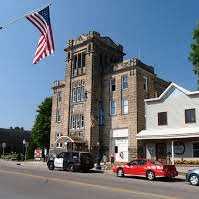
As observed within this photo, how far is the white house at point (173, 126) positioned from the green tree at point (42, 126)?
1195 inches

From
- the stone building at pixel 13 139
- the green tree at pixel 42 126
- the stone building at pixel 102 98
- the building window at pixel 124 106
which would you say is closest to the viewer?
the stone building at pixel 102 98

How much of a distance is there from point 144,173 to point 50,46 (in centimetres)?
1198

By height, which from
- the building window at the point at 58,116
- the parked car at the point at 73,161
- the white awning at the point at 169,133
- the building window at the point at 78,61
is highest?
the building window at the point at 78,61

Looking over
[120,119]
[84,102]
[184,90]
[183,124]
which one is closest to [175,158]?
[183,124]

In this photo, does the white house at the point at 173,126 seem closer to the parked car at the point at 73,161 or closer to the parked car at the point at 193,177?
the parked car at the point at 73,161

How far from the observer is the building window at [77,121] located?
5003 centimetres

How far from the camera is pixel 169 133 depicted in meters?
37.1

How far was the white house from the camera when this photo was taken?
36406mm

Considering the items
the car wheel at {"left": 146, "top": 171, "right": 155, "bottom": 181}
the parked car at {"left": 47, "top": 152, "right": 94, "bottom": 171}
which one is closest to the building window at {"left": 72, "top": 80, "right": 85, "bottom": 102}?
the parked car at {"left": 47, "top": 152, "right": 94, "bottom": 171}

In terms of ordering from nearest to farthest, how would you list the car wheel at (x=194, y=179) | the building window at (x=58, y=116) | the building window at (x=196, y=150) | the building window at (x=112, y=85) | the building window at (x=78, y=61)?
1. the car wheel at (x=194, y=179)
2. the building window at (x=196, y=150)
3. the building window at (x=112, y=85)
4. the building window at (x=78, y=61)
5. the building window at (x=58, y=116)

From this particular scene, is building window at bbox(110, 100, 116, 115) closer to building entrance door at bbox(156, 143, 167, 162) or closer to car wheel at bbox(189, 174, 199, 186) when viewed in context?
building entrance door at bbox(156, 143, 167, 162)

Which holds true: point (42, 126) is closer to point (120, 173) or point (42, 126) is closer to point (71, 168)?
point (71, 168)

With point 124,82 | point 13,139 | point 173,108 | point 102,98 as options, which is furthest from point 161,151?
point 13,139

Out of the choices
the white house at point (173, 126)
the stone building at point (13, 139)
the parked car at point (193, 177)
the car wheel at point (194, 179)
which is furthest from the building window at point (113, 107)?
the stone building at point (13, 139)
